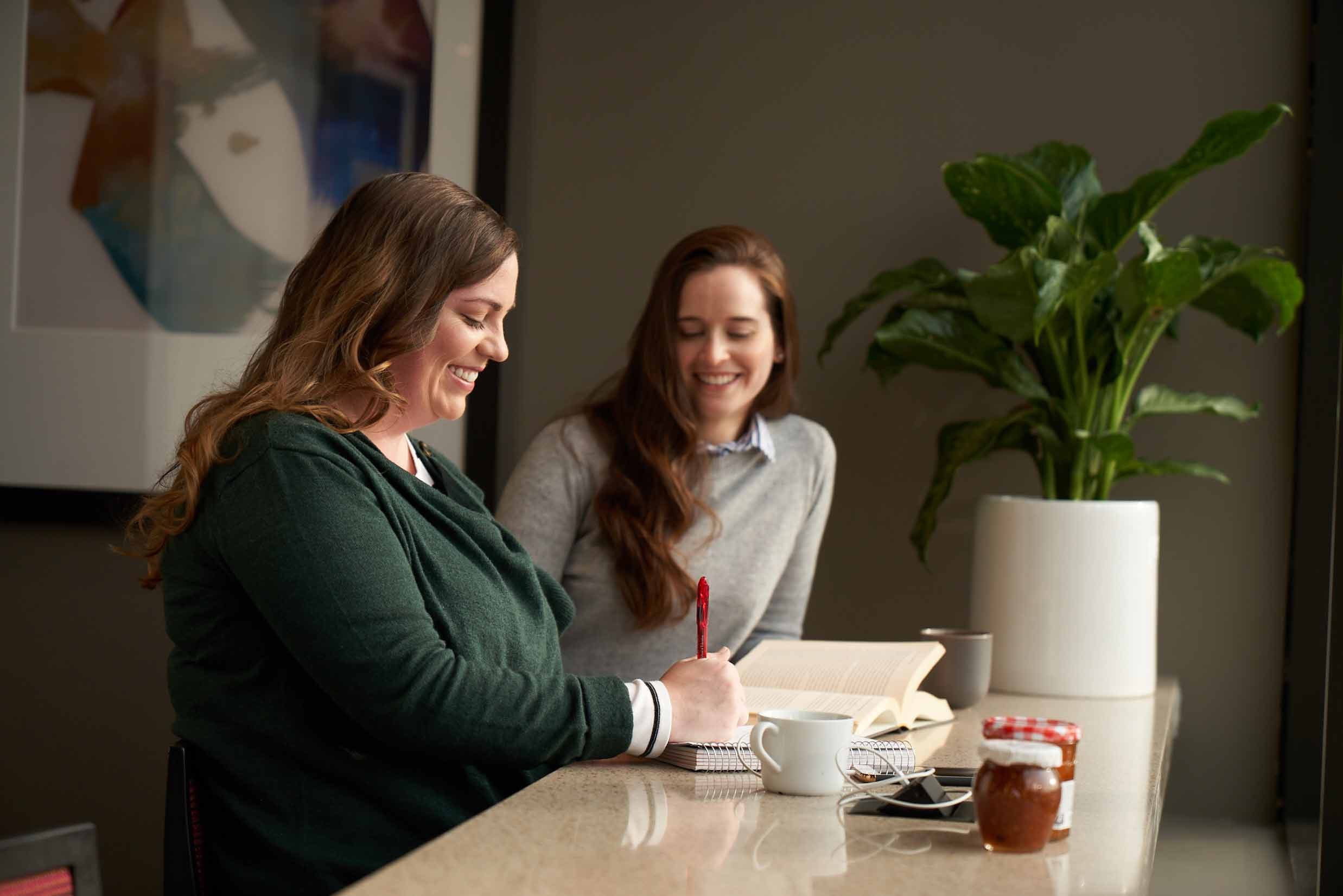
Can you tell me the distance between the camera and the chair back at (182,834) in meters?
1.28

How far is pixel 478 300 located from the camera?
150 cm

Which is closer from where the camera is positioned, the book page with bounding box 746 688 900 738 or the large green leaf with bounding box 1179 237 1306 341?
the book page with bounding box 746 688 900 738

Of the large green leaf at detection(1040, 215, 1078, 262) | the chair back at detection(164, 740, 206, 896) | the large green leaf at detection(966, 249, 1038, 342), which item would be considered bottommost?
the chair back at detection(164, 740, 206, 896)

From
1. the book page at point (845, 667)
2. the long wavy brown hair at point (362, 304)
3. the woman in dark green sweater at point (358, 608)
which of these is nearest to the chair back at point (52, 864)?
the woman in dark green sweater at point (358, 608)

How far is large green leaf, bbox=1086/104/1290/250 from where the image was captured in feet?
6.59

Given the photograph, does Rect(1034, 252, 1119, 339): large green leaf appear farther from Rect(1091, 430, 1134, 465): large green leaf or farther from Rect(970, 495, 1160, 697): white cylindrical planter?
Rect(970, 495, 1160, 697): white cylindrical planter

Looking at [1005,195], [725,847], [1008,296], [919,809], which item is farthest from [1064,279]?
[725,847]

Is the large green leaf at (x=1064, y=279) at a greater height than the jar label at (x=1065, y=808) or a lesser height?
greater

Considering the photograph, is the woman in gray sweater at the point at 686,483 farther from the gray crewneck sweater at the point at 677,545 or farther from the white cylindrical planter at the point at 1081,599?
the white cylindrical planter at the point at 1081,599

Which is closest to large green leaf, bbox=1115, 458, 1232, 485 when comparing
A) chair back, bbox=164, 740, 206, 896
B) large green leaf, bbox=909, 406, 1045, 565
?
large green leaf, bbox=909, 406, 1045, 565

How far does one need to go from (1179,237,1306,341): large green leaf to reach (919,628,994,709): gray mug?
2.29 ft

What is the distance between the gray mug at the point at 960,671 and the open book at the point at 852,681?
33 mm

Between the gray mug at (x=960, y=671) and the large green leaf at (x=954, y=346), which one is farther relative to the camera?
the large green leaf at (x=954, y=346)

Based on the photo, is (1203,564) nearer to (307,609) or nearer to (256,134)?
(307,609)
